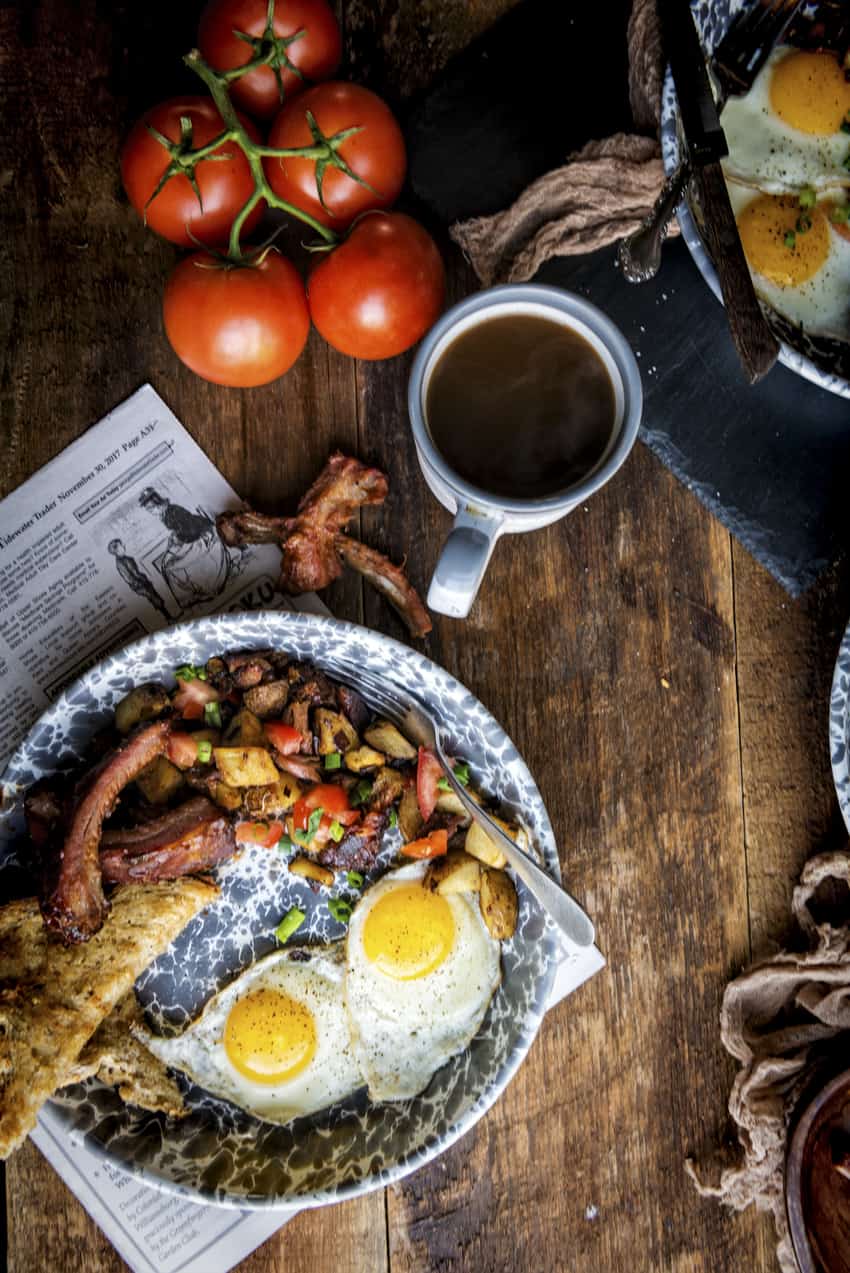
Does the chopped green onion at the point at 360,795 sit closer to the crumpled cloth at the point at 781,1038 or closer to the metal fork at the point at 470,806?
the metal fork at the point at 470,806

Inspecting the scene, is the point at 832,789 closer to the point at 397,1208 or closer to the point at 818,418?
the point at 818,418

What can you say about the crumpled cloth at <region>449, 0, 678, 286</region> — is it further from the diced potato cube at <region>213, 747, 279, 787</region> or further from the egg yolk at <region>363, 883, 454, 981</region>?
the egg yolk at <region>363, 883, 454, 981</region>

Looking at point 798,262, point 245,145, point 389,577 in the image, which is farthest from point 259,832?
point 798,262

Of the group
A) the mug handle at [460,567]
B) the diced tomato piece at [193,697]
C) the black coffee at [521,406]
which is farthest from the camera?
the diced tomato piece at [193,697]

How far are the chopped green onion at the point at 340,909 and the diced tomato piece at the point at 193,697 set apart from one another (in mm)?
382

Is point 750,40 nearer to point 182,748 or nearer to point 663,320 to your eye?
point 663,320

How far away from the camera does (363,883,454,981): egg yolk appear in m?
1.68

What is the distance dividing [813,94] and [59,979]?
1822mm

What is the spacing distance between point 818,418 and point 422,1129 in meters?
1.31

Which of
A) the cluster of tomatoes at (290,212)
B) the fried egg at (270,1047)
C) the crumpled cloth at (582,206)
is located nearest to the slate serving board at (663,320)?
the crumpled cloth at (582,206)

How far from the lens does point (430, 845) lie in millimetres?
1681

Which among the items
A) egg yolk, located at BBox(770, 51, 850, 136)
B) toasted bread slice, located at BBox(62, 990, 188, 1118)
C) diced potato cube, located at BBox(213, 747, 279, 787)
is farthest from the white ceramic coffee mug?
toasted bread slice, located at BBox(62, 990, 188, 1118)

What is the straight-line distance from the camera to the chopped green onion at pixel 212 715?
1.67 metres

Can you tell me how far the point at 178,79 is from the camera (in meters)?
1.82
